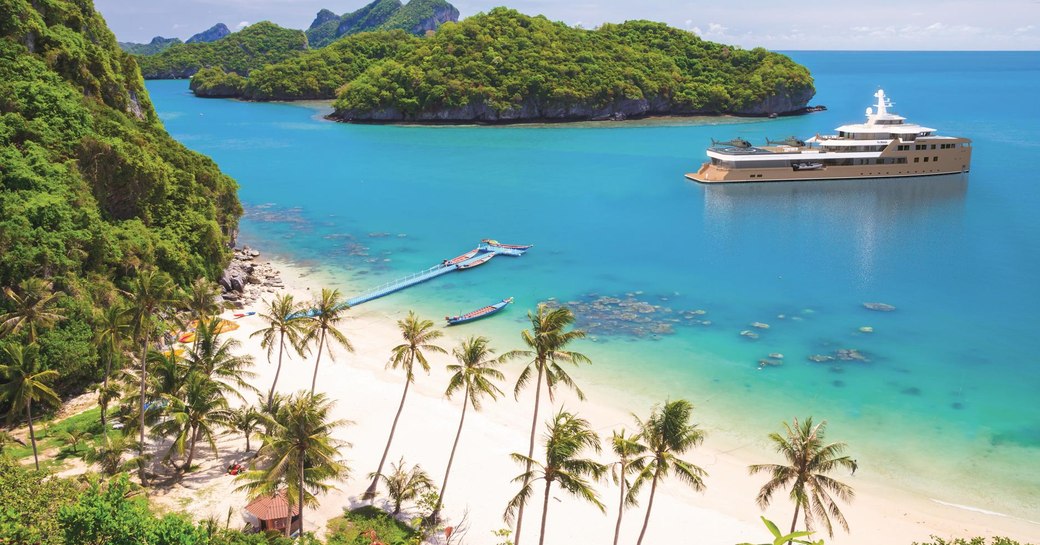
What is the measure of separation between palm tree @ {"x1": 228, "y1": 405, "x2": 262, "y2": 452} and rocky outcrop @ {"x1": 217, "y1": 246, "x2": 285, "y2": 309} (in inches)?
808

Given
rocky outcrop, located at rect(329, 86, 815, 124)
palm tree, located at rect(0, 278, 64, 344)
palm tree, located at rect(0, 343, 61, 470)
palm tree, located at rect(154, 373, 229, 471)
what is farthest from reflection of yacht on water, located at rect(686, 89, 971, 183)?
palm tree, located at rect(0, 343, 61, 470)

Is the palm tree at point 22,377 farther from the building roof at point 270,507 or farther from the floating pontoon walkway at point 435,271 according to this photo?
the floating pontoon walkway at point 435,271

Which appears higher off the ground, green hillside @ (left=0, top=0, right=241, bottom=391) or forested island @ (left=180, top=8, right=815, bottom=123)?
forested island @ (left=180, top=8, right=815, bottom=123)

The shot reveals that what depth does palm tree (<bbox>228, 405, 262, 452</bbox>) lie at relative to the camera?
99.8 ft

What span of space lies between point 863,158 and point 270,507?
92713mm

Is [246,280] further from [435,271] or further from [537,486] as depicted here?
[537,486]

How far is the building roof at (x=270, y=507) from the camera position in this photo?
86.4ft

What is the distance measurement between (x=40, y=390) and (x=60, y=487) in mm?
7884

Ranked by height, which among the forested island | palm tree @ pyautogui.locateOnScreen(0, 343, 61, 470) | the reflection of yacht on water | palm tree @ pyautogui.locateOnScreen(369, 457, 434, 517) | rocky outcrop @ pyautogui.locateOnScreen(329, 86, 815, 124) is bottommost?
palm tree @ pyautogui.locateOnScreen(369, 457, 434, 517)

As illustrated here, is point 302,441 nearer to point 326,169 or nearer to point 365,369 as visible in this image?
point 365,369

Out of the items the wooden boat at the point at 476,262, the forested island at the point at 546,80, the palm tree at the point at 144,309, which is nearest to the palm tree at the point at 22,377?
the palm tree at the point at 144,309

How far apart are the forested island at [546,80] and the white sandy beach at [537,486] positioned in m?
130

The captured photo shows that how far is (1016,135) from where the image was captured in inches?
5079

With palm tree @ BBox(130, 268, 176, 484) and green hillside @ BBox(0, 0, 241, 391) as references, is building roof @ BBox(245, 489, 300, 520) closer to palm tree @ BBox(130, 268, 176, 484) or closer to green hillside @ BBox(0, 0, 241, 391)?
palm tree @ BBox(130, 268, 176, 484)
